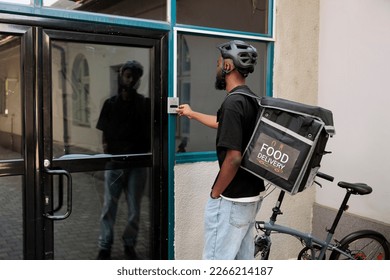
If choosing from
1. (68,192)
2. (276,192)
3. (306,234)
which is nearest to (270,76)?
(276,192)

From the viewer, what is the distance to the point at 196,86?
3936mm

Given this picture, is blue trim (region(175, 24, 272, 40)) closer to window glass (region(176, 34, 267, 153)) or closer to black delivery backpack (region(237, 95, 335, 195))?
window glass (region(176, 34, 267, 153))

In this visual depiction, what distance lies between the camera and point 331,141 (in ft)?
14.9

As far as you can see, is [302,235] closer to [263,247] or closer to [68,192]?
[263,247]

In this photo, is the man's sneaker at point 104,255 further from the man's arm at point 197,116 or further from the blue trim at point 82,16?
the blue trim at point 82,16

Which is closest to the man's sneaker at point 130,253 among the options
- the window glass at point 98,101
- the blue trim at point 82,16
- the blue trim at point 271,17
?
the window glass at point 98,101

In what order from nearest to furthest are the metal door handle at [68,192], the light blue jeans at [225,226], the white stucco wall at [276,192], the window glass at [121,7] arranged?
the light blue jeans at [225,226]
the metal door handle at [68,192]
the window glass at [121,7]
the white stucco wall at [276,192]

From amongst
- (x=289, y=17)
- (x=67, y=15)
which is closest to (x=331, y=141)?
(x=289, y=17)

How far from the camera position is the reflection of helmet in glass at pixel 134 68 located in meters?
3.49

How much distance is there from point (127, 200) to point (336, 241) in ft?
6.13

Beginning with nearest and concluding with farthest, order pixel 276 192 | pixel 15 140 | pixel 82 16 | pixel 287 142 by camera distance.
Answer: pixel 287 142 < pixel 15 140 < pixel 82 16 < pixel 276 192

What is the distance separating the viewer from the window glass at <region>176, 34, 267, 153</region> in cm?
380

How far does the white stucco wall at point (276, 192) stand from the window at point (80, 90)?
0.93 meters

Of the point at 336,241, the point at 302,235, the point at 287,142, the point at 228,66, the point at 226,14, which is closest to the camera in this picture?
the point at 287,142
